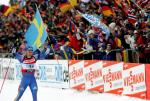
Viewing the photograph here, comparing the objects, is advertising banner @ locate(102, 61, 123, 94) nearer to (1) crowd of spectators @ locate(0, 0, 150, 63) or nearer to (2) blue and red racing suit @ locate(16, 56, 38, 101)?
(1) crowd of spectators @ locate(0, 0, 150, 63)

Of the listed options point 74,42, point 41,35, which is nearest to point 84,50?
point 74,42

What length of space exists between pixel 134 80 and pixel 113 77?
1.30 meters

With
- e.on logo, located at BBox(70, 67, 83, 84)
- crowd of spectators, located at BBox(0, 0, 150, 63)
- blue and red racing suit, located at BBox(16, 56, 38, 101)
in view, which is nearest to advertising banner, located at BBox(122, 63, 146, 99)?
crowd of spectators, located at BBox(0, 0, 150, 63)

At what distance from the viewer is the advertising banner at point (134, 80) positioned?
13172mm

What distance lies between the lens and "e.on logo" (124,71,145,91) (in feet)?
43.4

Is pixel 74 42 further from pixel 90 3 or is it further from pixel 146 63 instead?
pixel 146 63

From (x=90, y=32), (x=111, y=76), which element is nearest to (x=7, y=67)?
(x=90, y=32)

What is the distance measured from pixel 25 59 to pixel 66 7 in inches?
244

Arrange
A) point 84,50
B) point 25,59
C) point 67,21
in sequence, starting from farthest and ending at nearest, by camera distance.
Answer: point 67,21 < point 84,50 < point 25,59

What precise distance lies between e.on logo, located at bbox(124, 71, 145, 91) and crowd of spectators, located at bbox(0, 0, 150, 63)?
2.11 feet

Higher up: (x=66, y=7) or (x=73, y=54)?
(x=66, y=7)

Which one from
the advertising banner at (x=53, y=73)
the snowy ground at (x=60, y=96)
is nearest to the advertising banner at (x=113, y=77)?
the snowy ground at (x=60, y=96)

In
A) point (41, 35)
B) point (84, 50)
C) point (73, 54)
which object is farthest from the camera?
point (73, 54)

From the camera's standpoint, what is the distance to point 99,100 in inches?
552
